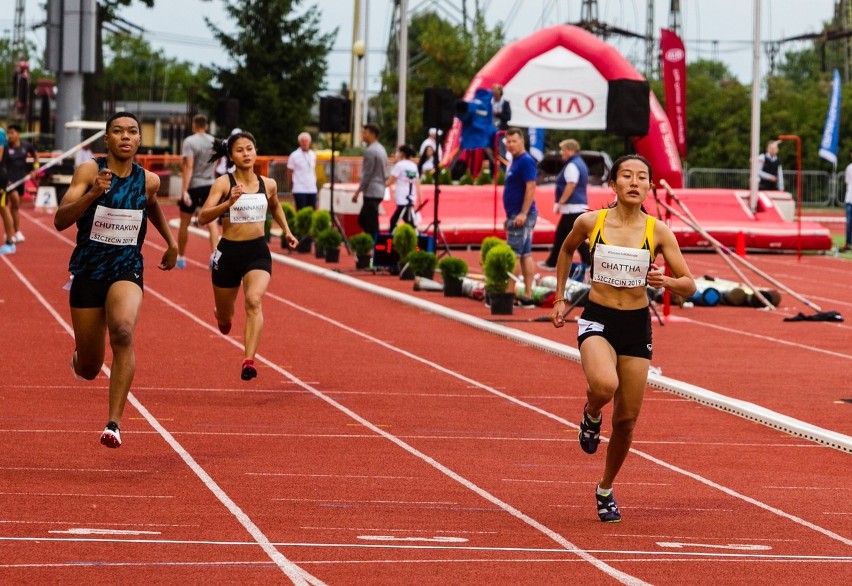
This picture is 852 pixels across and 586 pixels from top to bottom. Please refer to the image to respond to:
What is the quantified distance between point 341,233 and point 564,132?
41597 mm

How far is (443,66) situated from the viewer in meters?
66.9

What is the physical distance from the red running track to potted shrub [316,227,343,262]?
9.88m

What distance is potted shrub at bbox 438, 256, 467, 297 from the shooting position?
21406 millimetres

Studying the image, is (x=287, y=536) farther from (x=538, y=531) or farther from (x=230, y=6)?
(x=230, y=6)

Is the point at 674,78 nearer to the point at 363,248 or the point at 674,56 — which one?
the point at 674,56

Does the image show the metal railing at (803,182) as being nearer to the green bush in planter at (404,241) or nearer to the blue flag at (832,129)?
the blue flag at (832,129)

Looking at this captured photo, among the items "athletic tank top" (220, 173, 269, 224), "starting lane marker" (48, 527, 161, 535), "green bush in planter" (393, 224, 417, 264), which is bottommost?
"starting lane marker" (48, 527, 161, 535)

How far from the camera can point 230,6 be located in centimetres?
6744

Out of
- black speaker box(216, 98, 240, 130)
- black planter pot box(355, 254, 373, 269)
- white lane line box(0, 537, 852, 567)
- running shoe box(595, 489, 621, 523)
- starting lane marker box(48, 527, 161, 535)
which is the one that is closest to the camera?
white lane line box(0, 537, 852, 567)

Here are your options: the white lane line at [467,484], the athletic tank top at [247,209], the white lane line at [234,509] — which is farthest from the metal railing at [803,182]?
the white lane line at [234,509]

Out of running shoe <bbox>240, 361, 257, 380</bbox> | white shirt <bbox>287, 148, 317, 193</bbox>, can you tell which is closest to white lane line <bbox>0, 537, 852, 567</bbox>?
running shoe <bbox>240, 361, 257, 380</bbox>

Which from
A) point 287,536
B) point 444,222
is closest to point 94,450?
point 287,536

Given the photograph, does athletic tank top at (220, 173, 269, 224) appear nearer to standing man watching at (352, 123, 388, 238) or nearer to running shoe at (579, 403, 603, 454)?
running shoe at (579, 403, 603, 454)

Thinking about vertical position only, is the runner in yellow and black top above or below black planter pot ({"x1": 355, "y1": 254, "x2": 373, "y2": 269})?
above
